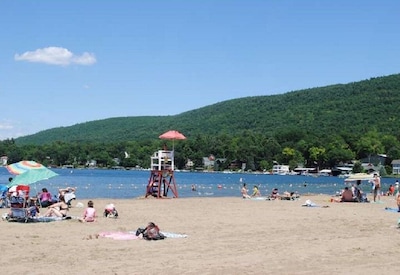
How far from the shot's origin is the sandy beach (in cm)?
1063

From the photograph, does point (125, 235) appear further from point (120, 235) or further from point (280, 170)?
point (280, 170)

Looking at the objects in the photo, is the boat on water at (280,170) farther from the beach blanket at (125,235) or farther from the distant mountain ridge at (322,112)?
the beach blanket at (125,235)

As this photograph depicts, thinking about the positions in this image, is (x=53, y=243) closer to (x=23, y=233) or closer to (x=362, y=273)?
(x=23, y=233)

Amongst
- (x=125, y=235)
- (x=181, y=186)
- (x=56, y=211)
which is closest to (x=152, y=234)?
(x=125, y=235)

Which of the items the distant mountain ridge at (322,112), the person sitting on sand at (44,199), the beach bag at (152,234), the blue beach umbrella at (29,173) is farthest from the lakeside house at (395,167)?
the beach bag at (152,234)

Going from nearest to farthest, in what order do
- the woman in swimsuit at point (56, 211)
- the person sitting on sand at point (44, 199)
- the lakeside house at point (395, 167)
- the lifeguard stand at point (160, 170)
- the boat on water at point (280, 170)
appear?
the woman in swimsuit at point (56, 211) → the person sitting on sand at point (44, 199) → the lifeguard stand at point (160, 170) → the lakeside house at point (395, 167) → the boat on water at point (280, 170)

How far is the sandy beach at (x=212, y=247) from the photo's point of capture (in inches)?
419

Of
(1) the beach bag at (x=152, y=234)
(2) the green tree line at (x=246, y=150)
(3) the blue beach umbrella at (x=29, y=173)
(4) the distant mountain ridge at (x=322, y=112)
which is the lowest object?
(1) the beach bag at (x=152, y=234)

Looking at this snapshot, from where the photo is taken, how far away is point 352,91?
584 ft

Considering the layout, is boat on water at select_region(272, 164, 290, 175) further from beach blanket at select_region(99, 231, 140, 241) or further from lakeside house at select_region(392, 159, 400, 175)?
beach blanket at select_region(99, 231, 140, 241)

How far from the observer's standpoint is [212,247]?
→ 1303 cm

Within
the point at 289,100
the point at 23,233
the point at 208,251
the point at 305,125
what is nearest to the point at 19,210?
the point at 23,233

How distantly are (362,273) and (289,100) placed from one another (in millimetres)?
180244

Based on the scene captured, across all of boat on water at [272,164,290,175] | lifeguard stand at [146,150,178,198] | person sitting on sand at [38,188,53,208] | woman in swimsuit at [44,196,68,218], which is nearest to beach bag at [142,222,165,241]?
A: woman in swimsuit at [44,196,68,218]
